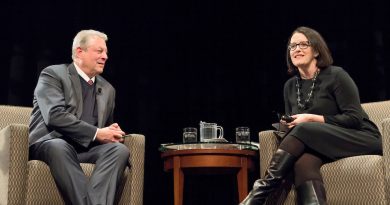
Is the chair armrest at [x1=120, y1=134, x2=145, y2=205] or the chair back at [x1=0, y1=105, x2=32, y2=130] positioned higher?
the chair back at [x1=0, y1=105, x2=32, y2=130]

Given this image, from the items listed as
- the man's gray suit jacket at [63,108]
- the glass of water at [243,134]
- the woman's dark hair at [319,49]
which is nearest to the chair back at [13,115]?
the man's gray suit jacket at [63,108]

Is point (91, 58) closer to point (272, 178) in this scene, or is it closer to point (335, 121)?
point (272, 178)

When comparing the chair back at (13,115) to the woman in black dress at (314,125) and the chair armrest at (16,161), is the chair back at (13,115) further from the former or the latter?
the woman in black dress at (314,125)

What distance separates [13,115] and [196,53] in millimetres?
1533

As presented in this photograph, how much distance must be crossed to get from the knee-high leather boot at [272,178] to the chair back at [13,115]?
1.41m

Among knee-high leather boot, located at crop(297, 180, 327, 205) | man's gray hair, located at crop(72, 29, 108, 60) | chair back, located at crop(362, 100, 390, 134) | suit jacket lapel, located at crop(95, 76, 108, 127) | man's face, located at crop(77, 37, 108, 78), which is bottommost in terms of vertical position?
knee-high leather boot, located at crop(297, 180, 327, 205)

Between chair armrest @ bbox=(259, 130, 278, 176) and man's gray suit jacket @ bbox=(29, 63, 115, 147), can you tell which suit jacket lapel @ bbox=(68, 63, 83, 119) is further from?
chair armrest @ bbox=(259, 130, 278, 176)

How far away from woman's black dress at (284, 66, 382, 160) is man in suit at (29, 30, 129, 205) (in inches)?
34.9

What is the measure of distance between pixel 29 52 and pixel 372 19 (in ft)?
7.73

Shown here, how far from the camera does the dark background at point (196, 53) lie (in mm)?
4043

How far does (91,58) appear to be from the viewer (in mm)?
3227

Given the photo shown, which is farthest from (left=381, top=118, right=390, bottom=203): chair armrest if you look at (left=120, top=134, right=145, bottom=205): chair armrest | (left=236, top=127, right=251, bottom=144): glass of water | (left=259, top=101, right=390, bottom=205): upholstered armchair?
(left=120, top=134, right=145, bottom=205): chair armrest

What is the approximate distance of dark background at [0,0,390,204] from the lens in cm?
Answer: 404

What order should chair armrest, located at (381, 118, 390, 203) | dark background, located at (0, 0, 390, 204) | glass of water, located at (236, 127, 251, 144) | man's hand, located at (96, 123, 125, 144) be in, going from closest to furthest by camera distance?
chair armrest, located at (381, 118, 390, 203) → man's hand, located at (96, 123, 125, 144) → glass of water, located at (236, 127, 251, 144) → dark background, located at (0, 0, 390, 204)
